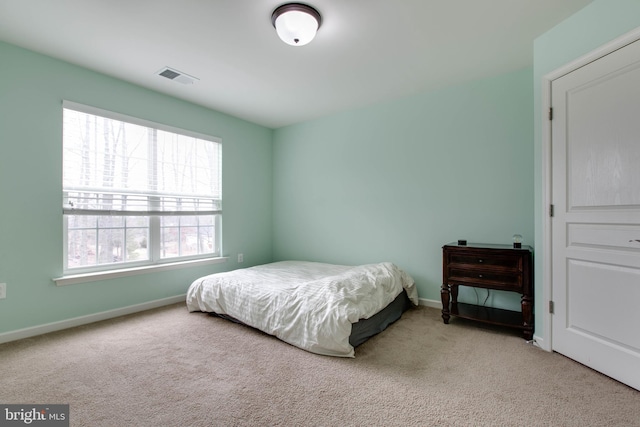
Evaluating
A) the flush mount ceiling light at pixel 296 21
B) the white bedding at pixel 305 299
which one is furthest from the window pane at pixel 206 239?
the flush mount ceiling light at pixel 296 21

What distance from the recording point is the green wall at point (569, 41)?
1.76 meters

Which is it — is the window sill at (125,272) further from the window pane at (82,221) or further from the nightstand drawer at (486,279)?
the nightstand drawer at (486,279)

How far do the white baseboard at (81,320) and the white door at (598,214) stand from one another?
12.2 ft

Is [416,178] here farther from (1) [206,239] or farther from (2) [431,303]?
(1) [206,239]

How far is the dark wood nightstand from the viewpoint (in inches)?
91.8

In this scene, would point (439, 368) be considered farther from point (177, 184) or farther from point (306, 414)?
point (177, 184)

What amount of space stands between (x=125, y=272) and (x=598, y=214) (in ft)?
13.0

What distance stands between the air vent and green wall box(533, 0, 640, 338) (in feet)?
10.1

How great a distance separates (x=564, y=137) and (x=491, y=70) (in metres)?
1.12

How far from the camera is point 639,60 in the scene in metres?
1.68

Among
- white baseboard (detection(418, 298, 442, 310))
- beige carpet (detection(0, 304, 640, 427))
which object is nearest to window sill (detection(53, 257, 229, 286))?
beige carpet (detection(0, 304, 640, 427))

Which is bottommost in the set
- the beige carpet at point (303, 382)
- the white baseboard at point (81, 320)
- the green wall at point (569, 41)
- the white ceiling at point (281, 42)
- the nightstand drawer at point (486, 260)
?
the beige carpet at point (303, 382)

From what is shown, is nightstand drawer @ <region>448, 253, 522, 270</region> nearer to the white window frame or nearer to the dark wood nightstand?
the dark wood nightstand

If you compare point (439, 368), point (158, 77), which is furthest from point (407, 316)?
point (158, 77)
